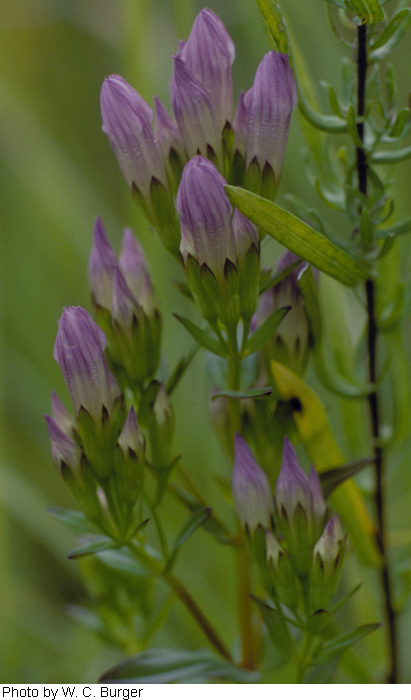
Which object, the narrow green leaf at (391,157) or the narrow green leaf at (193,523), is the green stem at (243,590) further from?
the narrow green leaf at (391,157)

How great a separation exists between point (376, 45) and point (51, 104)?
842 millimetres

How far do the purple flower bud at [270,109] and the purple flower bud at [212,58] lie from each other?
0.06ft

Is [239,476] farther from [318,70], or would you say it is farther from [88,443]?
[318,70]

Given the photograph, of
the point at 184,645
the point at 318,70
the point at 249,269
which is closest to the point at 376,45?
the point at 249,269

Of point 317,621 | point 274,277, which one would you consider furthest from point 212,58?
point 317,621

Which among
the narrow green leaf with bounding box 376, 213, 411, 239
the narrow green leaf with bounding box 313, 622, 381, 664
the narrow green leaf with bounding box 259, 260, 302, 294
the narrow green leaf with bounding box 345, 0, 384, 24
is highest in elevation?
the narrow green leaf with bounding box 345, 0, 384, 24

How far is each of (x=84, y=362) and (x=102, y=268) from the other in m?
0.09

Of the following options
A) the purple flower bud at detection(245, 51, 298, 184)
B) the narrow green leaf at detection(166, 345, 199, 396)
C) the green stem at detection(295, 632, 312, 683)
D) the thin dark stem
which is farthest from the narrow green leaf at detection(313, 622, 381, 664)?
the purple flower bud at detection(245, 51, 298, 184)

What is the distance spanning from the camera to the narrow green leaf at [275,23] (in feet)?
1.24

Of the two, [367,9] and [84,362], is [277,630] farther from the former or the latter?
[367,9]

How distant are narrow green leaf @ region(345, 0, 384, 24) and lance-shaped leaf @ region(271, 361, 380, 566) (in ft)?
0.73

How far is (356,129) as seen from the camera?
0.40m

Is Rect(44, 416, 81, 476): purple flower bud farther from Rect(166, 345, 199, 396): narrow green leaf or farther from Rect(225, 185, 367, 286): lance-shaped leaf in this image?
Rect(225, 185, 367, 286): lance-shaped leaf

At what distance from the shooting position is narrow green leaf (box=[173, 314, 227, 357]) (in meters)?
0.42
